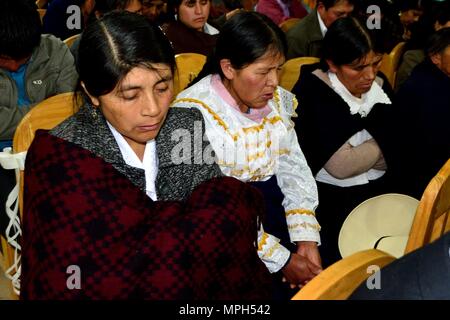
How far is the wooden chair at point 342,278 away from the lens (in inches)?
24.9

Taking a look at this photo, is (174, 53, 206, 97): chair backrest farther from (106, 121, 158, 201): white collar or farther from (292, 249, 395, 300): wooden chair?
(292, 249, 395, 300): wooden chair

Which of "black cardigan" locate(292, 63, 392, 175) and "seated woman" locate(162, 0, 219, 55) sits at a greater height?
"seated woman" locate(162, 0, 219, 55)

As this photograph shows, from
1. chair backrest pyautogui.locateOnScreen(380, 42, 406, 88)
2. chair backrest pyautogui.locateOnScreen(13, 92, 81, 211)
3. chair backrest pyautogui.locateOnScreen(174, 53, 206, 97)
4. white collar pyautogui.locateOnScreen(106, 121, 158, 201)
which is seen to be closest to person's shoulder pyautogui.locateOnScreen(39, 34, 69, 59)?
chair backrest pyautogui.locateOnScreen(174, 53, 206, 97)

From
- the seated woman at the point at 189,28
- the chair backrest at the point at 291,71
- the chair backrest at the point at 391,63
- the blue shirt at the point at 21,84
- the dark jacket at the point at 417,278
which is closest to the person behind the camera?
the dark jacket at the point at 417,278

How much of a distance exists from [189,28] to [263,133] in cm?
140

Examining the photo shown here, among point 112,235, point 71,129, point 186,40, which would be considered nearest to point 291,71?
point 186,40

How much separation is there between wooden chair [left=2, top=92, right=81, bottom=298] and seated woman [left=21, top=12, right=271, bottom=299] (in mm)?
181

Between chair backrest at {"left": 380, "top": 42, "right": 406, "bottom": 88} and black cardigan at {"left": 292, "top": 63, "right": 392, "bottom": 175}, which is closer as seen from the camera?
black cardigan at {"left": 292, "top": 63, "right": 392, "bottom": 175}

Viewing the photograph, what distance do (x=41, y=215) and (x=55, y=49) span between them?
1139 mm

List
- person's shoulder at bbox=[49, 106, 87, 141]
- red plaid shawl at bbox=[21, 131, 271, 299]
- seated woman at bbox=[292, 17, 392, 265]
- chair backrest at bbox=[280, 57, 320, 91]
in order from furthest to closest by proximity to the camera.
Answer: chair backrest at bbox=[280, 57, 320, 91], seated woman at bbox=[292, 17, 392, 265], person's shoulder at bbox=[49, 106, 87, 141], red plaid shawl at bbox=[21, 131, 271, 299]

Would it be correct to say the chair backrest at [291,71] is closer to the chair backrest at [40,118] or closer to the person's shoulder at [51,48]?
the person's shoulder at [51,48]

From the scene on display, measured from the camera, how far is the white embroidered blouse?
1453mm

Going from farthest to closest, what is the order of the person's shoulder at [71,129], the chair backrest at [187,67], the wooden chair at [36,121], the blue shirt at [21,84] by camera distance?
the chair backrest at [187,67] < the blue shirt at [21,84] < the wooden chair at [36,121] < the person's shoulder at [71,129]

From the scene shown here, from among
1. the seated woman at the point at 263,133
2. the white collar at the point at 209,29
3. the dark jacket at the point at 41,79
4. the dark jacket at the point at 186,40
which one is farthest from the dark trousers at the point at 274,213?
the white collar at the point at 209,29
